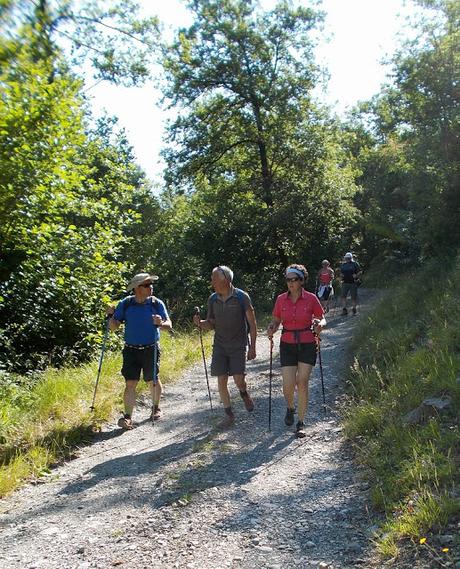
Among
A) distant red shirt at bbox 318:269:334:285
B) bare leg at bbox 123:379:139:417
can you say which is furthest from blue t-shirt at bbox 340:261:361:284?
bare leg at bbox 123:379:139:417

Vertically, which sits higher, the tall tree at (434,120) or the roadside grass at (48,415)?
the tall tree at (434,120)

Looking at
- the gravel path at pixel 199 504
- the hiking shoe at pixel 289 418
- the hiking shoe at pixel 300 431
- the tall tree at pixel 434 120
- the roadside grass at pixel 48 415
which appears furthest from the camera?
the tall tree at pixel 434 120

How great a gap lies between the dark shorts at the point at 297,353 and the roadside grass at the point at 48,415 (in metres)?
2.66

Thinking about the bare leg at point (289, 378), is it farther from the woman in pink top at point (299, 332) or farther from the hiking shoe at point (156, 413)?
the hiking shoe at point (156, 413)

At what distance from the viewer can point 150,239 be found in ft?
87.1

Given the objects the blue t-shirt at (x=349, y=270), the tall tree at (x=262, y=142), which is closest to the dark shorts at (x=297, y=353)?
the blue t-shirt at (x=349, y=270)

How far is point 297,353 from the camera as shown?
6.41 metres

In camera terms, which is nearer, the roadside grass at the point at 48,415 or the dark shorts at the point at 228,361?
the roadside grass at the point at 48,415

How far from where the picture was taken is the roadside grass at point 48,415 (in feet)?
19.1

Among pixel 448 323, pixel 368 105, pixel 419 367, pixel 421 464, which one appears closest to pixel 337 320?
pixel 448 323

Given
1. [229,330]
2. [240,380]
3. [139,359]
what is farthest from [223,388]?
[139,359]

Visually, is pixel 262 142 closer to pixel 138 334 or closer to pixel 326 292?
pixel 326 292

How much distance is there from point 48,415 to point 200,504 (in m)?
3.14

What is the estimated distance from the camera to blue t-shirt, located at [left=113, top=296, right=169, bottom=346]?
7059 mm
